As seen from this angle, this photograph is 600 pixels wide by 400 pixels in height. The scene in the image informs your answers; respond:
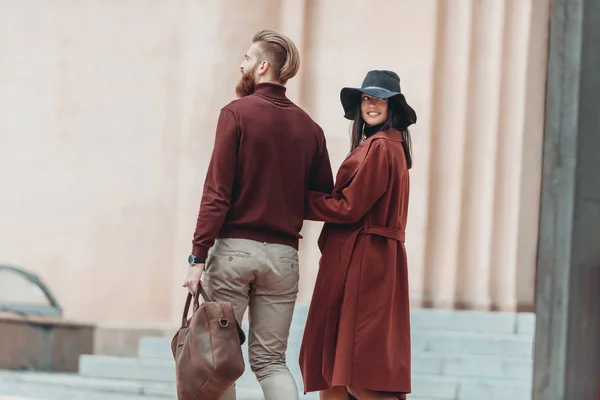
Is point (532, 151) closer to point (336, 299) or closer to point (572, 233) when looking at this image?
point (572, 233)

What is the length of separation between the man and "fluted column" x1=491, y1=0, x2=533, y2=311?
3.29 m

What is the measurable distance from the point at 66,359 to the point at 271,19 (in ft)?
10.1

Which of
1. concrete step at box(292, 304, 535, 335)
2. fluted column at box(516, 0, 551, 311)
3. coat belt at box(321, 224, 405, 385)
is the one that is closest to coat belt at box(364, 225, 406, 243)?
coat belt at box(321, 224, 405, 385)

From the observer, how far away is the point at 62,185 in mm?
9898

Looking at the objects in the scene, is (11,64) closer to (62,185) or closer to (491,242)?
(62,185)

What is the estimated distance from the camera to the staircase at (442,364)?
21.3 ft

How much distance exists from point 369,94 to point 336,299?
86 centimetres

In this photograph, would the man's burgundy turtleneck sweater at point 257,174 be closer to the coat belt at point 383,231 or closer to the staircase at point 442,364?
the coat belt at point 383,231

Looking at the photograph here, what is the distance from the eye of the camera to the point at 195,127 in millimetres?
8984

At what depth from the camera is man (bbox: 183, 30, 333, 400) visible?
4652mm

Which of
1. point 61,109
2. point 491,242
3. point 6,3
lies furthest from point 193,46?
point 491,242

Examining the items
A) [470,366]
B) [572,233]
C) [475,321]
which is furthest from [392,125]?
[475,321]

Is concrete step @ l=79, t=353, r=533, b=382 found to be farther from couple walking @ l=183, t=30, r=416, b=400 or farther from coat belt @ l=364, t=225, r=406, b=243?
coat belt @ l=364, t=225, r=406, b=243

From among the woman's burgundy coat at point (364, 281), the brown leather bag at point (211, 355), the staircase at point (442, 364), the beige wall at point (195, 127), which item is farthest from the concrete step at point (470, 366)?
the brown leather bag at point (211, 355)
